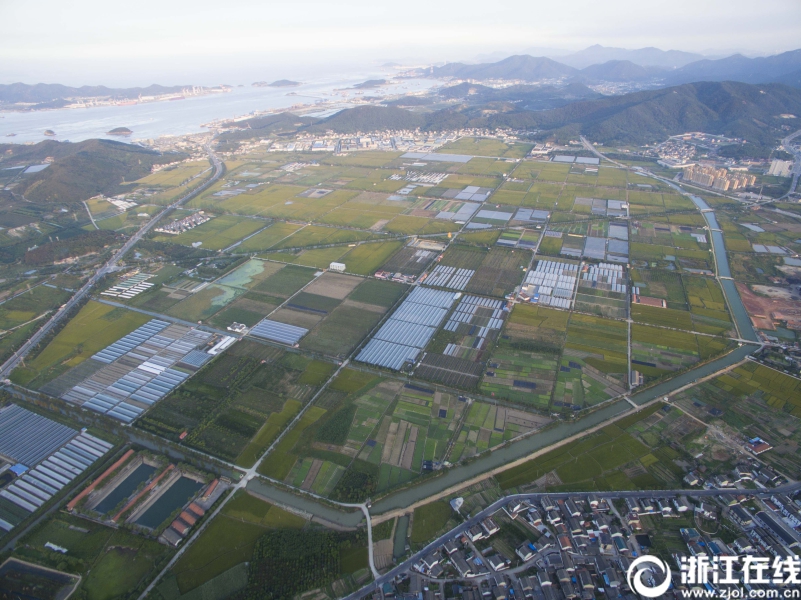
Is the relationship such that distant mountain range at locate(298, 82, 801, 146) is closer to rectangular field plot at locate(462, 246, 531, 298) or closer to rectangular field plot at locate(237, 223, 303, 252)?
rectangular field plot at locate(462, 246, 531, 298)

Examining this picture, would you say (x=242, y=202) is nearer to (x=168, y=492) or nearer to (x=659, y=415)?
(x=168, y=492)

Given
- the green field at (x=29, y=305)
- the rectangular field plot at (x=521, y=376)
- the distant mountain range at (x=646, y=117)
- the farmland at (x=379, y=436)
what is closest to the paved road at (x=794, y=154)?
the distant mountain range at (x=646, y=117)

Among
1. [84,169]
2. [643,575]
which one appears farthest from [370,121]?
[643,575]

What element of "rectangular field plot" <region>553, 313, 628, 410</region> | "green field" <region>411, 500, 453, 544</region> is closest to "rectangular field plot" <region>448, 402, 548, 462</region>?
"rectangular field plot" <region>553, 313, 628, 410</region>

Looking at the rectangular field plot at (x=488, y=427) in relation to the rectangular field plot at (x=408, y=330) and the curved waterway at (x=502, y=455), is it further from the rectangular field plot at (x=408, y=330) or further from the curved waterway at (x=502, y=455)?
the rectangular field plot at (x=408, y=330)

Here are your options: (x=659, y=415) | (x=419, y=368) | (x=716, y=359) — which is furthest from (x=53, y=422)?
(x=716, y=359)
